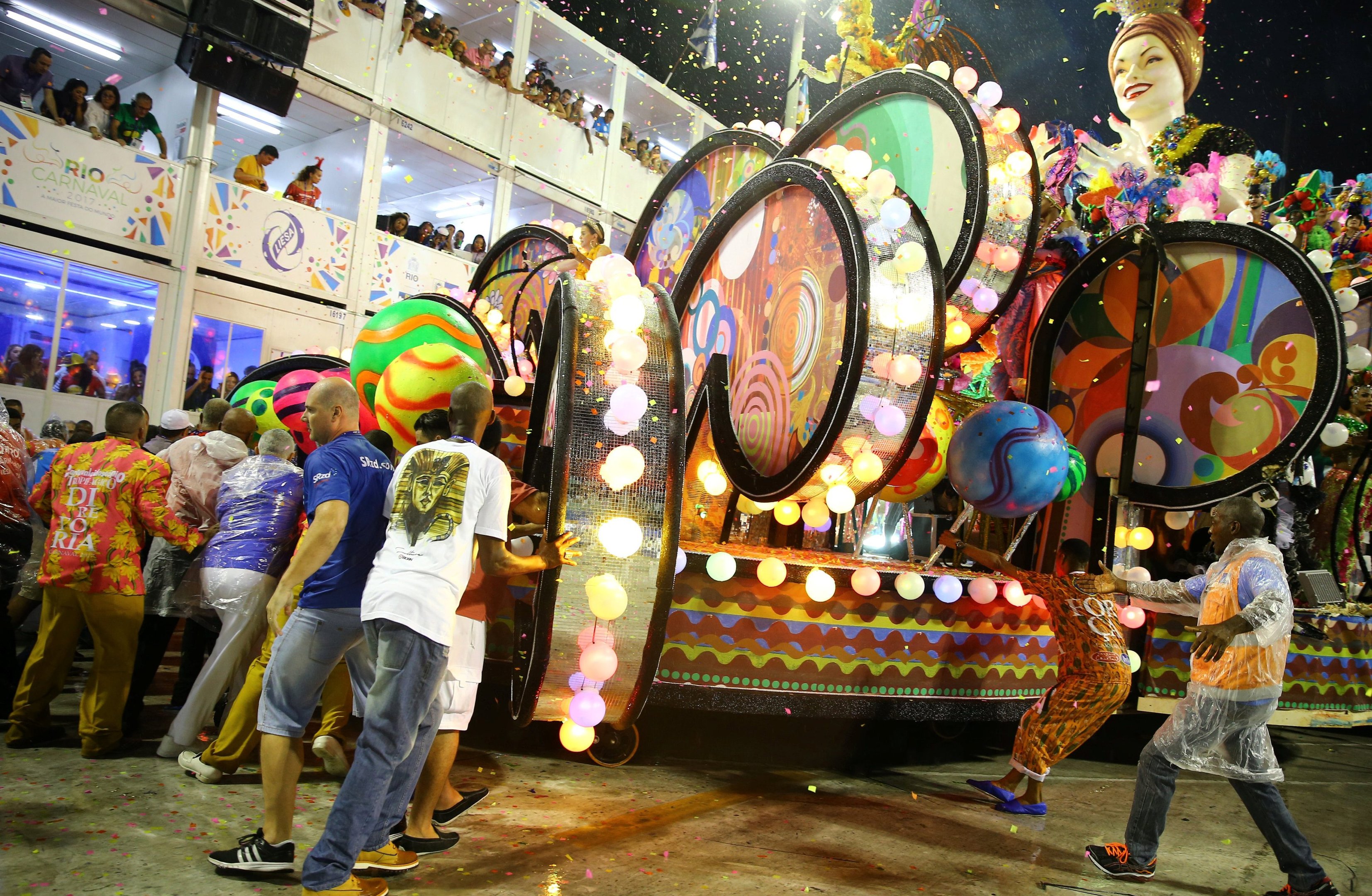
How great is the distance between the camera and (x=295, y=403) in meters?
6.86

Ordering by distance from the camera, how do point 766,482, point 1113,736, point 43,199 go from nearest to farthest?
point 766,482 → point 1113,736 → point 43,199

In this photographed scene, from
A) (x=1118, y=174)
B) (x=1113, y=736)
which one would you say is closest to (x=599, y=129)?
(x=1118, y=174)

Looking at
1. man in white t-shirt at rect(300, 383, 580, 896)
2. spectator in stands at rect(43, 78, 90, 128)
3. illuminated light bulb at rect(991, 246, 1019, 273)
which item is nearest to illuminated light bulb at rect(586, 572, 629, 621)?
man in white t-shirt at rect(300, 383, 580, 896)

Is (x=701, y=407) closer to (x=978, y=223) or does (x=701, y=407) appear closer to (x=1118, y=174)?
(x=978, y=223)

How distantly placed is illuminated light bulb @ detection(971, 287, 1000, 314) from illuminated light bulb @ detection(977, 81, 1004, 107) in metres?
1.34

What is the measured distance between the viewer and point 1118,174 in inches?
314

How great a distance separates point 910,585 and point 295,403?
4555 mm

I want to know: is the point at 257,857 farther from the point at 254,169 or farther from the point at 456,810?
the point at 254,169

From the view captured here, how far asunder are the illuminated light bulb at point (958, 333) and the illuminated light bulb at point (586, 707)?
3887 millimetres

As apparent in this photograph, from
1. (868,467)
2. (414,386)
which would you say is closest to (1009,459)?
(868,467)

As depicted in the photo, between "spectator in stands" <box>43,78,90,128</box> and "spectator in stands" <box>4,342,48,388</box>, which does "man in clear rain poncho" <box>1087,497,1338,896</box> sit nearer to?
"spectator in stands" <box>4,342,48,388</box>

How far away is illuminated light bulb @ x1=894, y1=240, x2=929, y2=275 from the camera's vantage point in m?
5.11

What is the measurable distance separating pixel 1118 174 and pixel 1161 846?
5.54m

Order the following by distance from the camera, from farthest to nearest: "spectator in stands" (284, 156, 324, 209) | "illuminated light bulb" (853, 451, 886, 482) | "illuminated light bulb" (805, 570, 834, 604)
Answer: "spectator in stands" (284, 156, 324, 209) → "illuminated light bulb" (805, 570, 834, 604) → "illuminated light bulb" (853, 451, 886, 482)
